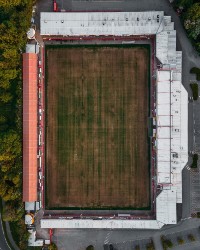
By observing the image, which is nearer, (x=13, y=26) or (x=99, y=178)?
(x=13, y=26)

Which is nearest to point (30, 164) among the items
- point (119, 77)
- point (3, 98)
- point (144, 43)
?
point (3, 98)

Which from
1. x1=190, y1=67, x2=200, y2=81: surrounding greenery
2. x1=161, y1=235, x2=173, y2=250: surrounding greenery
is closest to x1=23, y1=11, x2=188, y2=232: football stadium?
x1=161, y1=235, x2=173, y2=250: surrounding greenery

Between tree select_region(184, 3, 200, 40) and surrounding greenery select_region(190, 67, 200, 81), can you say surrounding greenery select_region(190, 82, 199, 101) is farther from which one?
tree select_region(184, 3, 200, 40)

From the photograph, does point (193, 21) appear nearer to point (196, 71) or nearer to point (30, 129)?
point (196, 71)

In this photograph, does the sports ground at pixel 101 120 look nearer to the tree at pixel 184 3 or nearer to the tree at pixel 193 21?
the tree at pixel 193 21

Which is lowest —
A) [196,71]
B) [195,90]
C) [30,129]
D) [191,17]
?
[30,129]

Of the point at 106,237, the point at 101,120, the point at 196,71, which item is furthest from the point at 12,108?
the point at 196,71

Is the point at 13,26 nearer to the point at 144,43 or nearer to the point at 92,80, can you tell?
the point at 92,80
